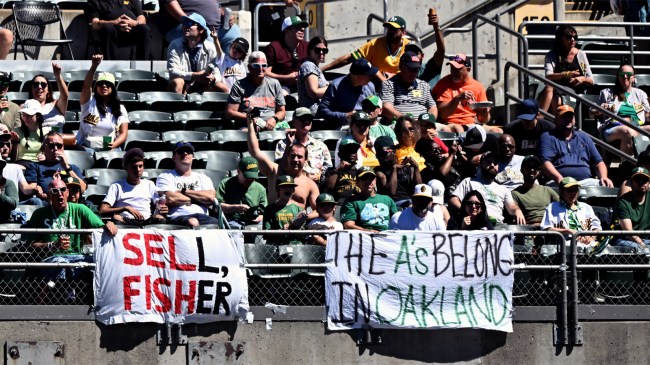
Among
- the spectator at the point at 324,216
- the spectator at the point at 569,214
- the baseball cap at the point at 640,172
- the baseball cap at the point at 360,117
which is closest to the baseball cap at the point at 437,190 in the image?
the spectator at the point at 569,214

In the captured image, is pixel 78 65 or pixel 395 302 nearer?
pixel 395 302

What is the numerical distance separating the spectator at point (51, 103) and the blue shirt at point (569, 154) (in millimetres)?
4877

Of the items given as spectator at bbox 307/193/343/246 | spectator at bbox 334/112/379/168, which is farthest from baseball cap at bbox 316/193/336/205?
spectator at bbox 334/112/379/168

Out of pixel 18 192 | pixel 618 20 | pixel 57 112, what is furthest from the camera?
pixel 618 20

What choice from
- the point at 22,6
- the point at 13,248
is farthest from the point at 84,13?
the point at 13,248

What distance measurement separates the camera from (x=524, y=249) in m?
15.0

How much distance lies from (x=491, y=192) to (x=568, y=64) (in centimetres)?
411

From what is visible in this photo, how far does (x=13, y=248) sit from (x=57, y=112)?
362 centimetres

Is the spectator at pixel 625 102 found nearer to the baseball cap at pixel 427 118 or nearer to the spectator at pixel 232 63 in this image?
the baseball cap at pixel 427 118

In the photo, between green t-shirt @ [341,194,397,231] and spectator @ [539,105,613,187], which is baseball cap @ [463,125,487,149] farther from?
green t-shirt @ [341,194,397,231]

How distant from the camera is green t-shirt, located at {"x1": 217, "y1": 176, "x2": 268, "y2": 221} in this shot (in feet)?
51.4

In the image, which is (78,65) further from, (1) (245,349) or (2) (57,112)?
(1) (245,349)

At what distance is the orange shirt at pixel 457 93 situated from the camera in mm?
18797

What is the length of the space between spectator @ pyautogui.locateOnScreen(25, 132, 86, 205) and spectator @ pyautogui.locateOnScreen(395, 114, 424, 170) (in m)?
3.18
